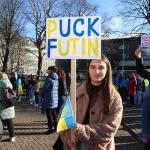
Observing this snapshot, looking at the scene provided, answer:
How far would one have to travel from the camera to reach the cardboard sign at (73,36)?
4.45 metres

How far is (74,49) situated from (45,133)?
7221mm

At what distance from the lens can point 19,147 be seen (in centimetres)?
945

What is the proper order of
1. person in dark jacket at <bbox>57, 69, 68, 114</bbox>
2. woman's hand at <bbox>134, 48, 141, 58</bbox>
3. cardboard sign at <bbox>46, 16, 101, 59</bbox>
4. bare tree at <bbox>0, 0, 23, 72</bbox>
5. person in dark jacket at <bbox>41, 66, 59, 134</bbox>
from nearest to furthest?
1. cardboard sign at <bbox>46, 16, 101, 59</bbox>
2. woman's hand at <bbox>134, 48, 141, 58</bbox>
3. person in dark jacket at <bbox>41, 66, 59, 134</bbox>
4. person in dark jacket at <bbox>57, 69, 68, 114</bbox>
5. bare tree at <bbox>0, 0, 23, 72</bbox>

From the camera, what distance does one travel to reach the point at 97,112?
408cm

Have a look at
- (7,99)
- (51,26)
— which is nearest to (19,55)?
(7,99)

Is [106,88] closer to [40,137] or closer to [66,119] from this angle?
[66,119]

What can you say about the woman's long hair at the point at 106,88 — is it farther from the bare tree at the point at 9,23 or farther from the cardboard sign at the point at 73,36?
the bare tree at the point at 9,23

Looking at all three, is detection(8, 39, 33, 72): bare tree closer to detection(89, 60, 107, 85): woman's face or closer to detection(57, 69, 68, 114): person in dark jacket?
detection(57, 69, 68, 114): person in dark jacket

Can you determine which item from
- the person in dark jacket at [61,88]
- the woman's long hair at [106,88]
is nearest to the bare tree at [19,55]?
the person in dark jacket at [61,88]

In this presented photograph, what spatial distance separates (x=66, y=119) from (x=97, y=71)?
542mm

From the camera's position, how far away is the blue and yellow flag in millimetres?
4035

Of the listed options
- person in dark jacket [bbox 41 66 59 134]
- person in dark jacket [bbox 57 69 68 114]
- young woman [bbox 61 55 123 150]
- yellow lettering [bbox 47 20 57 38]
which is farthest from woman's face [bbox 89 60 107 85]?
person in dark jacket [bbox 57 69 68 114]

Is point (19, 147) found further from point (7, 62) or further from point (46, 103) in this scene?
point (7, 62)

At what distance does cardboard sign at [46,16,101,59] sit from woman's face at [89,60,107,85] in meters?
0.27
